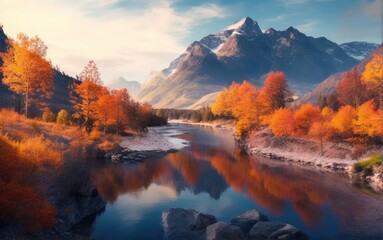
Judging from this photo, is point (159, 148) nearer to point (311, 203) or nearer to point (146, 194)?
point (146, 194)

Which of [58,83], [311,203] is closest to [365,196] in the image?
[311,203]

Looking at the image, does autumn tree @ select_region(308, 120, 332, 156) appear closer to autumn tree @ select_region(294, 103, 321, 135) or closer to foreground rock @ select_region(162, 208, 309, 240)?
autumn tree @ select_region(294, 103, 321, 135)

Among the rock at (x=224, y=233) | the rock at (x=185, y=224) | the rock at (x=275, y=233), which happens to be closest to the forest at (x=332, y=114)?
the rock at (x=275, y=233)

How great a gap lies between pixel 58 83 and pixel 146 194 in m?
152

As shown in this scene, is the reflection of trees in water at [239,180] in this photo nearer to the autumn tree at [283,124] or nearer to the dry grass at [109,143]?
the dry grass at [109,143]

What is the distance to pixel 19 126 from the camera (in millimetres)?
53469

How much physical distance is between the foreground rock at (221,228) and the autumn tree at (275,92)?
234 feet

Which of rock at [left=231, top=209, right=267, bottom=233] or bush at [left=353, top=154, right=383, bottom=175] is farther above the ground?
bush at [left=353, top=154, right=383, bottom=175]

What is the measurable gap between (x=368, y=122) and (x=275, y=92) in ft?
125

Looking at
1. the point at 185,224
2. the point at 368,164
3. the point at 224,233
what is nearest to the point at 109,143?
the point at 185,224

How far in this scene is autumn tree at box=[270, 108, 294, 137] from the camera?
265 feet

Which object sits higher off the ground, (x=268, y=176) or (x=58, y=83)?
(x=58, y=83)

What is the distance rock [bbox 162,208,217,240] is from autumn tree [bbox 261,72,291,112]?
72405 millimetres

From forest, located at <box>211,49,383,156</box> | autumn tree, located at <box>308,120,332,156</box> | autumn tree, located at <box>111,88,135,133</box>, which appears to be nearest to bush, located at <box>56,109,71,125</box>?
autumn tree, located at <box>111,88,135,133</box>
